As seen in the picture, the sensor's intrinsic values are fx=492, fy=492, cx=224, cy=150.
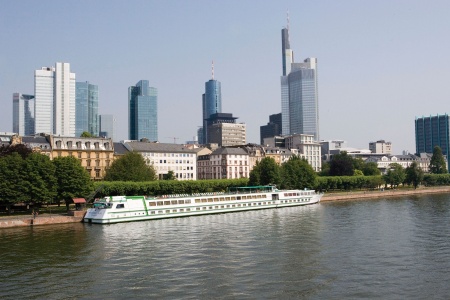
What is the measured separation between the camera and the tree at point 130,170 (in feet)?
381

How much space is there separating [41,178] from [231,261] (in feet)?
165

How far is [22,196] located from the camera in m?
80.7

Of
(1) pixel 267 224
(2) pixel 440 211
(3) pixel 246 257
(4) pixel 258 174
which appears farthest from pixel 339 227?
(4) pixel 258 174

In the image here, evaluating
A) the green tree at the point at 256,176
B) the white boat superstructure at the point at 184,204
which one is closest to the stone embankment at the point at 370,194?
the white boat superstructure at the point at 184,204

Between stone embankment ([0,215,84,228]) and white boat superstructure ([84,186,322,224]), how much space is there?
299 centimetres

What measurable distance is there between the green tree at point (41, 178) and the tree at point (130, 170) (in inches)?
1199

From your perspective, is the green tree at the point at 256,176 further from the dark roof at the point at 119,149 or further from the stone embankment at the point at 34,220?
the stone embankment at the point at 34,220

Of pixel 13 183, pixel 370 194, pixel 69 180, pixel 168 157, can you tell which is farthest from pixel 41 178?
pixel 370 194

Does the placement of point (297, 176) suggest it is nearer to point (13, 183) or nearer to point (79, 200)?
point (79, 200)

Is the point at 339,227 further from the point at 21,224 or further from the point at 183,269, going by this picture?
the point at 21,224

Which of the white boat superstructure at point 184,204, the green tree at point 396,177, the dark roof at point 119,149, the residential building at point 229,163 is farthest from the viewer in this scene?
the residential building at point 229,163

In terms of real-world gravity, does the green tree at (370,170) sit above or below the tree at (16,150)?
below

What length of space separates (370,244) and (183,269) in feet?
71.9

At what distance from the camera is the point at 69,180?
286 ft
